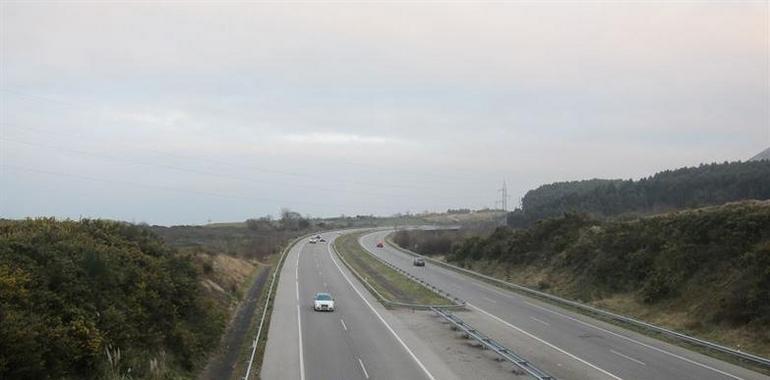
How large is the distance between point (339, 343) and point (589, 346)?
1047cm

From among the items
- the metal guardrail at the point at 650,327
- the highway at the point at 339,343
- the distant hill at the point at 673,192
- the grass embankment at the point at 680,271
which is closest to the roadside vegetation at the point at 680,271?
the grass embankment at the point at 680,271

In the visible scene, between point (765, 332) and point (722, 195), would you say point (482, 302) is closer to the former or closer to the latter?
point (765, 332)

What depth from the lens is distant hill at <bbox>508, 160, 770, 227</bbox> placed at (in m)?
81.4

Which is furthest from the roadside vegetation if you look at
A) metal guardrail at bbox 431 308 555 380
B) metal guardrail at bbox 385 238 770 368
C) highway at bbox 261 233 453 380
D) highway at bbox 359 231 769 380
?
highway at bbox 261 233 453 380

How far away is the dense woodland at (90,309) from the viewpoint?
13.8 m

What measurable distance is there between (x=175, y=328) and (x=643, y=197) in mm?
102316

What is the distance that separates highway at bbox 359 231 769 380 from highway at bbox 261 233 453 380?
4.53m

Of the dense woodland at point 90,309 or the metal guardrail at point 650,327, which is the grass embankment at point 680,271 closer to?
the metal guardrail at point 650,327

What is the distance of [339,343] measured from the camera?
27.6 m

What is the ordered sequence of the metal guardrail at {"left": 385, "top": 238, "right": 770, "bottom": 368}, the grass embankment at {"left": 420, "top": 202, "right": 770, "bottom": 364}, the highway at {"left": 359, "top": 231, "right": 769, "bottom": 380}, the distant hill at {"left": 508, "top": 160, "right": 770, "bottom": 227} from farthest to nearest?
the distant hill at {"left": 508, "top": 160, "right": 770, "bottom": 227} < the grass embankment at {"left": 420, "top": 202, "right": 770, "bottom": 364} < the metal guardrail at {"left": 385, "top": 238, "right": 770, "bottom": 368} < the highway at {"left": 359, "top": 231, "right": 769, "bottom": 380}

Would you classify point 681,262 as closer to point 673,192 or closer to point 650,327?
point 650,327

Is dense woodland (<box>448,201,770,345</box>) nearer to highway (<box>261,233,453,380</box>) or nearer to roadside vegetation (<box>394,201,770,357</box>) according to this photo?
roadside vegetation (<box>394,201,770,357</box>)

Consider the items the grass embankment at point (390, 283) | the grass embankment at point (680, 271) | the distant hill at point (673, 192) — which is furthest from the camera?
the distant hill at point (673, 192)

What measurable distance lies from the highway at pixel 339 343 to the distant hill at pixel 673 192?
120ft
